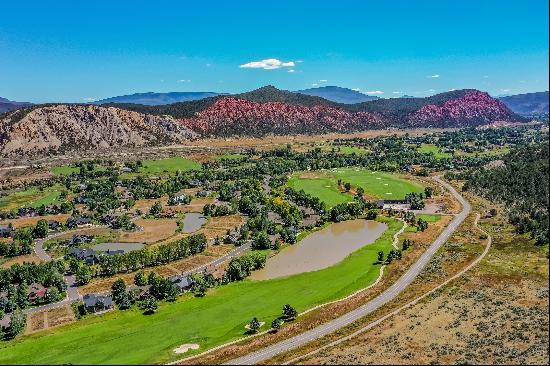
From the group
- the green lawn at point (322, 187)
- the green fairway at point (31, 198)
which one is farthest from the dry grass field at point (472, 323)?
the green fairway at point (31, 198)

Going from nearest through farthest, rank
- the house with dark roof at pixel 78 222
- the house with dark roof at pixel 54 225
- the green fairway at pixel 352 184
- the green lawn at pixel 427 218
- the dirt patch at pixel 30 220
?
the green lawn at pixel 427 218 → the house with dark roof at pixel 54 225 → the house with dark roof at pixel 78 222 → the dirt patch at pixel 30 220 → the green fairway at pixel 352 184

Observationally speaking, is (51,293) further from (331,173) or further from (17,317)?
(331,173)

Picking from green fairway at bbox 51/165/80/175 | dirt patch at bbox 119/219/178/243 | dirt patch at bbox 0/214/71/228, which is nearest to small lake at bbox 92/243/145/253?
dirt patch at bbox 119/219/178/243

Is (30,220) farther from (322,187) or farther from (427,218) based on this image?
(427,218)

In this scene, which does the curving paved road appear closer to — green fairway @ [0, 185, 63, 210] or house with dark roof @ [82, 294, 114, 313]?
house with dark roof @ [82, 294, 114, 313]

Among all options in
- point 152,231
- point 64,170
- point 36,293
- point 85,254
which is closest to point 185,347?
point 36,293

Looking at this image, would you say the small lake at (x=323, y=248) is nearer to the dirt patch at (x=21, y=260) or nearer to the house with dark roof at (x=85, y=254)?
the house with dark roof at (x=85, y=254)
